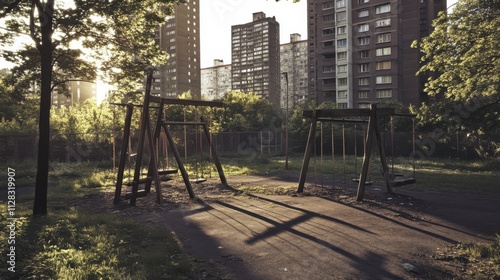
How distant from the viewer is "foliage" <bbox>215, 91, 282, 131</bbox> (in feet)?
124

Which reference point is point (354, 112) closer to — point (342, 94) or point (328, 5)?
point (342, 94)

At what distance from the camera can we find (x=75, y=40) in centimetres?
901

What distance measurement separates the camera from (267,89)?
374ft

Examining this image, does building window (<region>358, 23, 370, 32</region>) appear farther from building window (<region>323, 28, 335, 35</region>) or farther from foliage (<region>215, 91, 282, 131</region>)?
foliage (<region>215, 91, 282, 131</region>)

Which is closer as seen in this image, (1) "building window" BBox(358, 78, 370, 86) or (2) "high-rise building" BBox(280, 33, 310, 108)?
(1) "building window" BBox(358, 78, 370, 86)

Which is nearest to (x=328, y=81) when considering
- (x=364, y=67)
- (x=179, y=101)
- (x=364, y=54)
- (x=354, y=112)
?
(x=364, y=67)

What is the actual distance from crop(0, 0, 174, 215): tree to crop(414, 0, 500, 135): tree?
1097cm

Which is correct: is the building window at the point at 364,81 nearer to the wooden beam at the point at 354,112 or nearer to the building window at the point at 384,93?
the building window at the point at 384,93

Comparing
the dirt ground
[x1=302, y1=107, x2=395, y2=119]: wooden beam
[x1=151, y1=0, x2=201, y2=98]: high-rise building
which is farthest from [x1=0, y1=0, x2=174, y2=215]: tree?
→ [x1=151, y1=0, x2=201, y2=98]: high-rise building

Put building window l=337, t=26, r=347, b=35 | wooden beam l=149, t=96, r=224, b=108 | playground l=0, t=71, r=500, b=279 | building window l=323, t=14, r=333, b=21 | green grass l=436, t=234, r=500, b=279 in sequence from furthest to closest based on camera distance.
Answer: building window l=323, t=14, r=333, b=21
building window l=337, t=26, r=347, b=35
wooden beam l=149, t=96, r=224, b=108
playground l=0, t=71, r=500, b=279
green grass l=436, t=234, r=500, b=279

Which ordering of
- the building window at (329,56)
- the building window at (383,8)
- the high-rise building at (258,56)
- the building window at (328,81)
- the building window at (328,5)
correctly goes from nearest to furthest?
1. the building window at (383,8)
2. the building window at (328,5)
3. the building window at (329,56)
4. the building window at (328,81)
5. the high-rise building at (258,56)

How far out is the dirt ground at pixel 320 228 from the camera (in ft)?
15.8

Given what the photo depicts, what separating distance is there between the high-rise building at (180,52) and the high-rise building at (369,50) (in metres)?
36.8

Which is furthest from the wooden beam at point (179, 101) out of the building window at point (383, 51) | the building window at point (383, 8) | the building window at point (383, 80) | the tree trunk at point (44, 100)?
the building window at point (383, 8)
